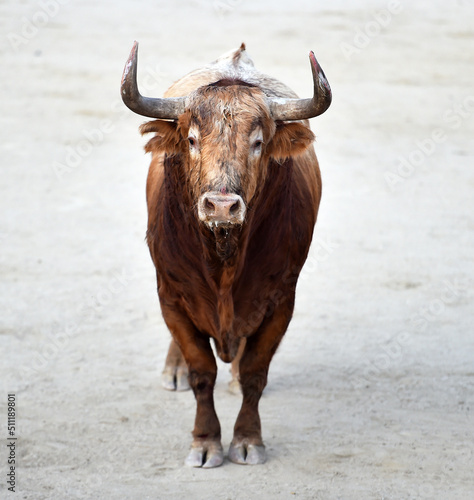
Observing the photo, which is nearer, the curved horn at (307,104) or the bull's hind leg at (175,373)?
the curved horn at (307,104)

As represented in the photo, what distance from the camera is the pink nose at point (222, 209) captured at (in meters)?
4.39

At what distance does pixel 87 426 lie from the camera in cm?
582

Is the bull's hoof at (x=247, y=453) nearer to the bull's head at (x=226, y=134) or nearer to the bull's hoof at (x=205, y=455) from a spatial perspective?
the bull's hoof at (x=205, y=455)

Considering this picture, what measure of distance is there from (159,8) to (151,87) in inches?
222

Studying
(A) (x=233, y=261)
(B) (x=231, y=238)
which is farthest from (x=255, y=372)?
(B) (x=231, y=238)

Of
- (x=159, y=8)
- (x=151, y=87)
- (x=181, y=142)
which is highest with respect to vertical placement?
(x=159, y=8)

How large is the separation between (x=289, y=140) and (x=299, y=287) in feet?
11.1

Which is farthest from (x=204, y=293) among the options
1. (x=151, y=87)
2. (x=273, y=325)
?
(x=151, y=87)

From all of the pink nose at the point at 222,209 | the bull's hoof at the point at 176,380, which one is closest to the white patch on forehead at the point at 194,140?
the pink nose at the point at 222,209

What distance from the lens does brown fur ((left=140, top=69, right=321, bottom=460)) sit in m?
5.15

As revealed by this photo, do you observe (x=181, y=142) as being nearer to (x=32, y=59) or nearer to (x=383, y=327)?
(x=383, y=327)

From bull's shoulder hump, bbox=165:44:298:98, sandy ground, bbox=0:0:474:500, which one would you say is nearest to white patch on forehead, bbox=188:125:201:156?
bull's shoulder hump, bbox=165:44:298:98

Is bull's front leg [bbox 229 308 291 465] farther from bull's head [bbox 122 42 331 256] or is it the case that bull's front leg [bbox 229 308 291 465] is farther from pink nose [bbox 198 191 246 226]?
pink nose [bbox 198 191 246 226]

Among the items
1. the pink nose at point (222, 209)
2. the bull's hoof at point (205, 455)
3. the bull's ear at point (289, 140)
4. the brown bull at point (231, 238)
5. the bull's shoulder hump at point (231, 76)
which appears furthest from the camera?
the bull's shoulder hump at point (231, 76)
